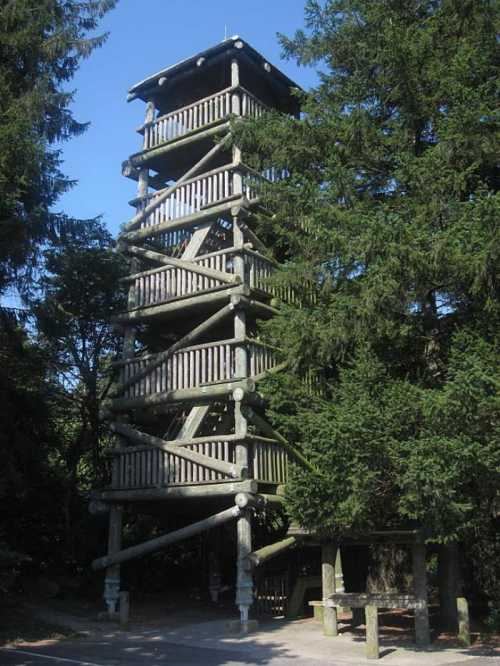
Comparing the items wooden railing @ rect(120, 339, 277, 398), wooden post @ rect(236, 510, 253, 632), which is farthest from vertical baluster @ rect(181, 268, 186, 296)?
wooden post @ rect(236, 510, 253, 632)

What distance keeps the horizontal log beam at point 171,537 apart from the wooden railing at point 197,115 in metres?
8.87

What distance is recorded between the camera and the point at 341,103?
13742 millimetres

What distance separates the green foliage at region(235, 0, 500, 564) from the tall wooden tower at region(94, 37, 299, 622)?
4.23 ft

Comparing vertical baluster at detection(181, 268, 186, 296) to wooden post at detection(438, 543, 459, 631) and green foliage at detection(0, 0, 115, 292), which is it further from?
wooden post at detection(438, 543, 459, 631)

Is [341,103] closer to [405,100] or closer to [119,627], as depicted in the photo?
[405,100]

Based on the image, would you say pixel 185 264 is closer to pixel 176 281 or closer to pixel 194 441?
pixel 176 281

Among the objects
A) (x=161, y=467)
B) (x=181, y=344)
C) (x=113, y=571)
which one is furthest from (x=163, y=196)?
(x=113, y=571)

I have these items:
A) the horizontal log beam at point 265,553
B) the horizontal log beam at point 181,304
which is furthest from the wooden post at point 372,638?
the horizontal log beam at point 181,304

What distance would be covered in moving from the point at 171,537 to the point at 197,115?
1006cm

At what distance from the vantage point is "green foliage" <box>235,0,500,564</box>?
395 inches

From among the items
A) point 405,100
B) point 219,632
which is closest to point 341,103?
point 405,100

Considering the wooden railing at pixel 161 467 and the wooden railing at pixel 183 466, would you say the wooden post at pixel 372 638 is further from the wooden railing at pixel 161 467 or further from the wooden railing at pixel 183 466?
the wooden railing at pixel 161 467

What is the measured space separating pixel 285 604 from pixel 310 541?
10.4ft

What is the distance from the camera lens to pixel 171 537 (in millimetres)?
14188
